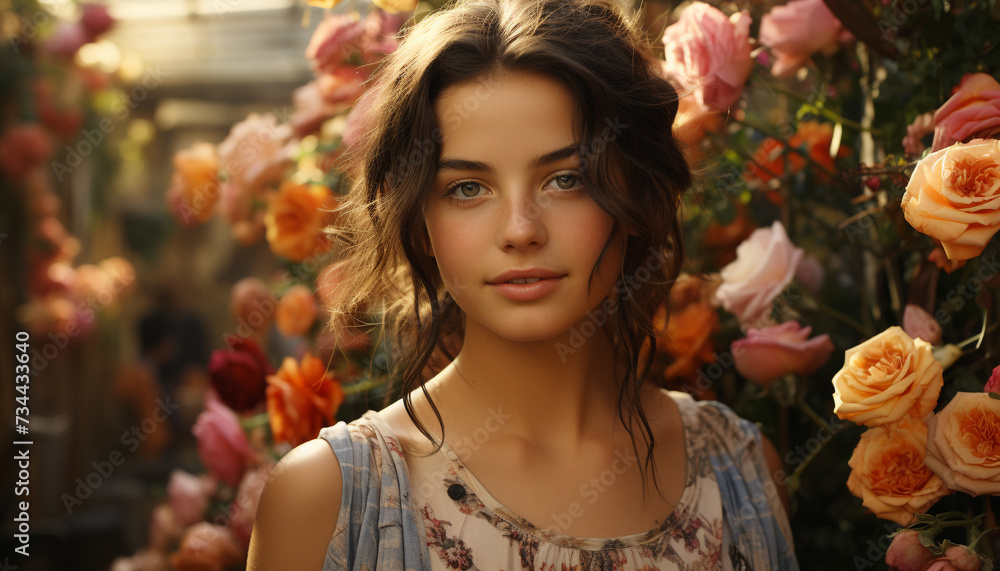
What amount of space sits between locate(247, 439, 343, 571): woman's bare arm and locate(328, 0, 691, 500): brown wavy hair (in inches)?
6.3

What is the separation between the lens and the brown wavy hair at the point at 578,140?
1.09 metres

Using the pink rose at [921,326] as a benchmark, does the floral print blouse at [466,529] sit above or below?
below

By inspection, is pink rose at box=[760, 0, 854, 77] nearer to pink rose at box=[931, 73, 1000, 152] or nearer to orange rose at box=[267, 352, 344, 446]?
pink rose at box=[931, 73, 1000, 152]

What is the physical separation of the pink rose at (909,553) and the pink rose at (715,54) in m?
0.72

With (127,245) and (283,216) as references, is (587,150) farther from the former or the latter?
(127,245)

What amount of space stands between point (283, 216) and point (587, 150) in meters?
0.75

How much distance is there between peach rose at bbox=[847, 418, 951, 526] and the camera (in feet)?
3.29

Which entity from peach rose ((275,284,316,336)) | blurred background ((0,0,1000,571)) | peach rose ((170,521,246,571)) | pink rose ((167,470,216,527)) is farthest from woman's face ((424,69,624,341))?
pink rose ((167,470,216,527))

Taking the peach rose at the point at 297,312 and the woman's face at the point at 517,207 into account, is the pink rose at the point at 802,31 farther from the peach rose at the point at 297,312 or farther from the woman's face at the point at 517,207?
the peach rose at the point at 297,312

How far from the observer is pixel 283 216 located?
158cm

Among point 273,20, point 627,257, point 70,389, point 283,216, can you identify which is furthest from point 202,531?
point 273,20

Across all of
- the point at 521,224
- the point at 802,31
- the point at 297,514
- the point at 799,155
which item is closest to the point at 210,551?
the point at 297,514

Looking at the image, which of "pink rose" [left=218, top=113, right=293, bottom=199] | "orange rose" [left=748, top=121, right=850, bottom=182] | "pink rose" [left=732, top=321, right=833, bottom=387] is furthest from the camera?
"pink rose" [left=218, top=113, right=293, bottom=199]

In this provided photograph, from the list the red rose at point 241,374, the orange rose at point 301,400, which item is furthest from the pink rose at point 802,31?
the red rose at point 241,374
